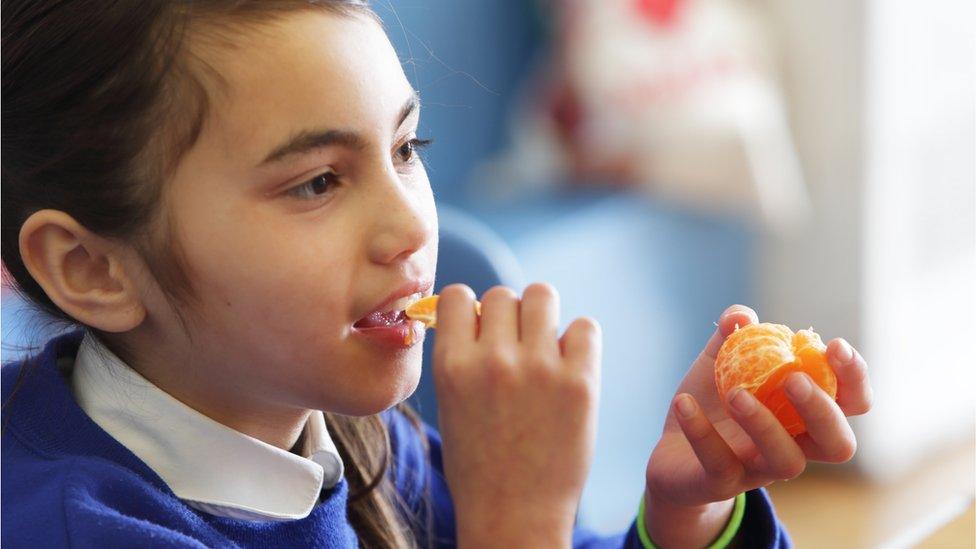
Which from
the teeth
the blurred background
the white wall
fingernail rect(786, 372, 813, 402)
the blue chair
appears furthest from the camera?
the white wall

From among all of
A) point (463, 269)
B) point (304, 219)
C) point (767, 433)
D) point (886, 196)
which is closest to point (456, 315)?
point (304, 219)

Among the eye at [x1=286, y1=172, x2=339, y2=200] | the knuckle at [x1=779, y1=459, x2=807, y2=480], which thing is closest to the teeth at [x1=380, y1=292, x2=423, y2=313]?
the eye at [x1=286, y1=172, x2=339, y2=200]

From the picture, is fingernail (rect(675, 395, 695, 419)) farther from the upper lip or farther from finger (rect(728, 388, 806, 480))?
the upper lip

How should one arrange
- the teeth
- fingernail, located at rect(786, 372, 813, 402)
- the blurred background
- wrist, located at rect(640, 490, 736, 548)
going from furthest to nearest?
1. the blurred background
2. wrist, located at rect(640, 490, 736, 548)
3. the teeth
4. fingernail, located at rect(786, 372, 813, 402)

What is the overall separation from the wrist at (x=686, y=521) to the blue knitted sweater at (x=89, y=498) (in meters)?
0.03

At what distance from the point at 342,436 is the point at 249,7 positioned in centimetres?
45

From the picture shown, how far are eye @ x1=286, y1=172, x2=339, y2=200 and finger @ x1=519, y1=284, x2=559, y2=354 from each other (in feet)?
0.57

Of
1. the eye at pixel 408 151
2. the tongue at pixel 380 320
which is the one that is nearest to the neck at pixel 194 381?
the tongue at pixel 380 320

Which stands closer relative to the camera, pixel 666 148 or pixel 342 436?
pixel 342 436

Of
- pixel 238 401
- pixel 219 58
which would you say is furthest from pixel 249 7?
pixel 238 401

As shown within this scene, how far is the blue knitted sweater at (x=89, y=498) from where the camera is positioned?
84 centimetres

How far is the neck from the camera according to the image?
975 mm

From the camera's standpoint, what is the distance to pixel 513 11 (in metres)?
2.71

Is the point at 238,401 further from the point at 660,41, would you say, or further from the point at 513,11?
the point at 513,11
